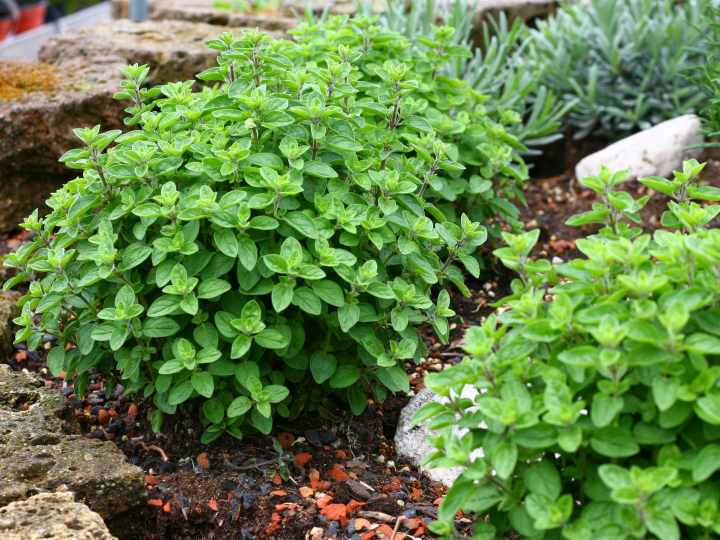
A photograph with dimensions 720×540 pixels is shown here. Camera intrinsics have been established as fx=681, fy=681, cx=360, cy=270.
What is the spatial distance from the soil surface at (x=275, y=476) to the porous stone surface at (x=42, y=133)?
1.41m

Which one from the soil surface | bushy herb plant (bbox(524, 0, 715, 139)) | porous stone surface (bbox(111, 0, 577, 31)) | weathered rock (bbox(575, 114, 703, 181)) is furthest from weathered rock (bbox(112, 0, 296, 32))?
the soil surface

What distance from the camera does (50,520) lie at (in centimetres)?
190

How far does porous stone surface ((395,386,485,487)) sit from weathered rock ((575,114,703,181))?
242 centimetres

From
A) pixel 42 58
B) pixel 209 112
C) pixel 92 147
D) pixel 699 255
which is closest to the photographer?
pixel 699 255

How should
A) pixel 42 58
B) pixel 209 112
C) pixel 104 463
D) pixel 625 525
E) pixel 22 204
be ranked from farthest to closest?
pixel 42 58, pixel 22 204, pixel 209 112, pixel 104 463, pixel 625 525

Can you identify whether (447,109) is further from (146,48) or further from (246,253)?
(146,48)

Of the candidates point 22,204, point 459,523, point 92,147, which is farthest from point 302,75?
point 22,204

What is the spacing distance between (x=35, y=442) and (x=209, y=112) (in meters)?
1.36

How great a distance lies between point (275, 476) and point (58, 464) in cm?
74

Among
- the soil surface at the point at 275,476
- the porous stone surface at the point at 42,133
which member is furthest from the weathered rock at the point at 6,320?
the porous stone surface at the point at 42,133

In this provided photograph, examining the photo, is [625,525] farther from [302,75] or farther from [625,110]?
[625,110]

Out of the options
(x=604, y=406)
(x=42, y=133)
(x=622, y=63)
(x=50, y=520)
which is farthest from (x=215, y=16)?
(x=604, y=406)

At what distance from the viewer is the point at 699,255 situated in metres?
1.67

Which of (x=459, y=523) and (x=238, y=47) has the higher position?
(x=238, y=47)
